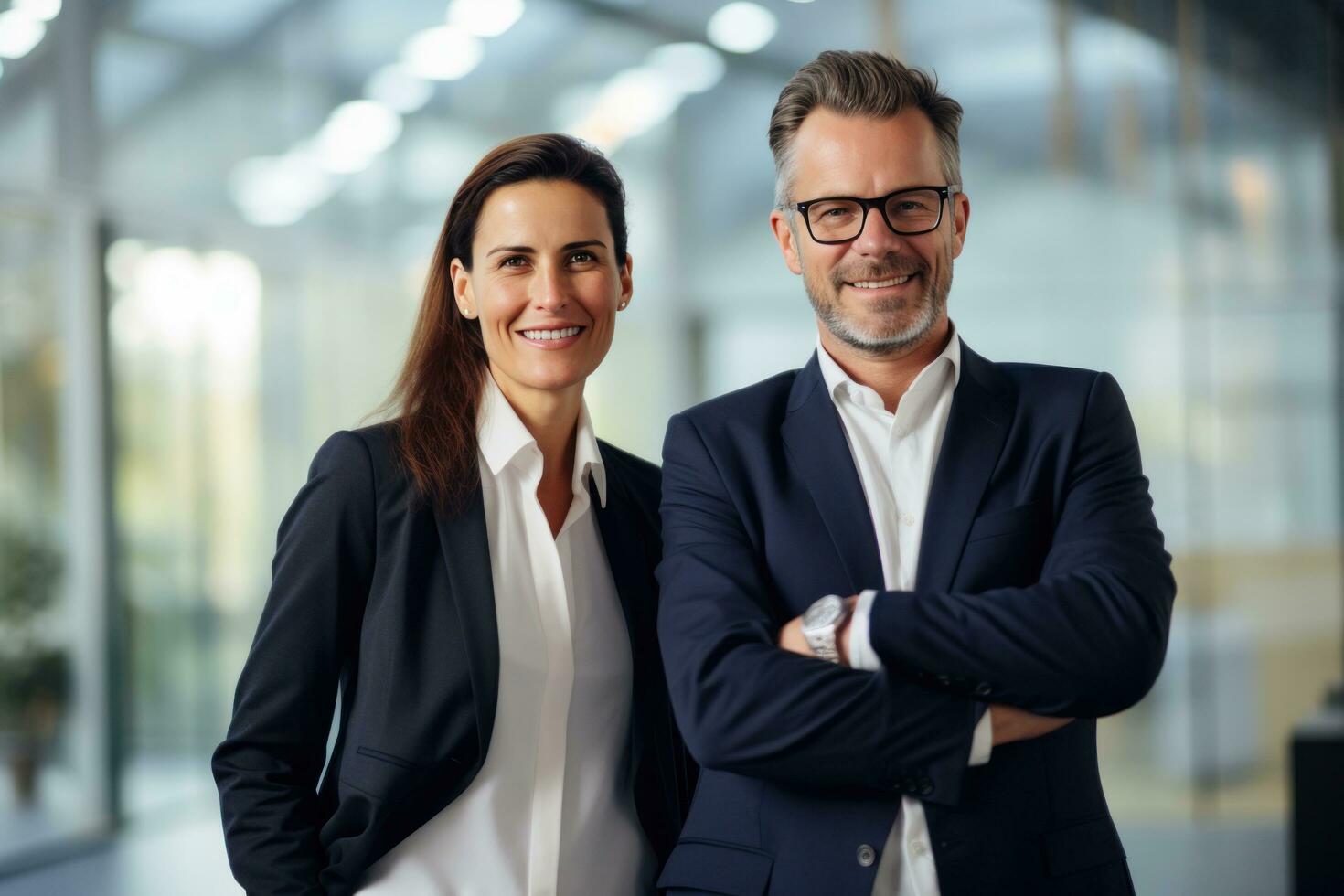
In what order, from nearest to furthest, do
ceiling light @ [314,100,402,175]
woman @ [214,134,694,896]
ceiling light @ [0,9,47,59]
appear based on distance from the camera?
woman @ [214,134,694,896], ceiling light @ [0,9,47,59], ceiling light @ [314,100,402,175]

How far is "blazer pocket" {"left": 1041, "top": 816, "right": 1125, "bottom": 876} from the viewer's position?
1.79 m

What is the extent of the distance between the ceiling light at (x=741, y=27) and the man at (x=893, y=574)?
545 cm

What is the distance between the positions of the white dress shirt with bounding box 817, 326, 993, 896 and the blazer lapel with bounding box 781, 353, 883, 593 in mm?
17

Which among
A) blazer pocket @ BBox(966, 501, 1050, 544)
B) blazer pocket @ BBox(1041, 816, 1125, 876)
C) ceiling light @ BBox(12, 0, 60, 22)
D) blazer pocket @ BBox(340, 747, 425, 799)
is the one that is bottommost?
blazer pocket @ BBox(1041, 816, 1125, 876)

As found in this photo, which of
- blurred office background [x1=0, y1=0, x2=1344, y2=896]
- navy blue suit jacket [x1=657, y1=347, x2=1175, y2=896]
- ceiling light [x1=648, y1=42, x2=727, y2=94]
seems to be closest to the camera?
navy blue suit jacket [x1=657, y1=347, x2=1175, y2=896]

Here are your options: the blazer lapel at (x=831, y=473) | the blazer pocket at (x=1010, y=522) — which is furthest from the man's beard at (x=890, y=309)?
the blazer pocket at (x=1010, y=522)

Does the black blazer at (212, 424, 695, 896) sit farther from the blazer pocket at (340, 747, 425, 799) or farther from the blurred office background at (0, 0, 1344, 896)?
the blurred office background at (0, 0, 1344, 896)

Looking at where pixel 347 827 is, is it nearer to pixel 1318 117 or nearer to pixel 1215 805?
pixel 1215 805

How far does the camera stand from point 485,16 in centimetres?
746

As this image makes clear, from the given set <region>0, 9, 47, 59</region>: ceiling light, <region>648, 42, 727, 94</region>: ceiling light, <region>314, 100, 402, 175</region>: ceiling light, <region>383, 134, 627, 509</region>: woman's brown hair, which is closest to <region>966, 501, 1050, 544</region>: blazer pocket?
<region>383, 134, 627, 509</region>: woman's brown hair

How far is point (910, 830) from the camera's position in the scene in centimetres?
180

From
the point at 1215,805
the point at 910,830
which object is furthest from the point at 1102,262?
the point at 910,830

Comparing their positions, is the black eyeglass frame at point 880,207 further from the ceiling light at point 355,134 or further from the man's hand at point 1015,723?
the ceiling light at point 355,134

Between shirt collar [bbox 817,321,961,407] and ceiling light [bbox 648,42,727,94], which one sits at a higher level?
ceiling light [bbox 648,42,727,94]
